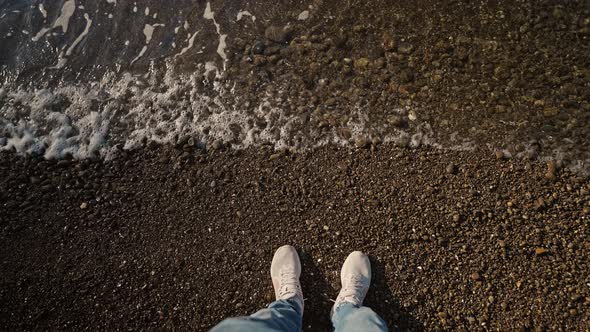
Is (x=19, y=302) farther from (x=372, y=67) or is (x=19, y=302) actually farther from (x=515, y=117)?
(x=515, y=117)

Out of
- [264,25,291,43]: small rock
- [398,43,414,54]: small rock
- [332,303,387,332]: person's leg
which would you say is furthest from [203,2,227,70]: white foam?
[332,303,387,332]: person's leg

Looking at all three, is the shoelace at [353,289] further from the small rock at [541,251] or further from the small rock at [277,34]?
the small rock at [277,34]

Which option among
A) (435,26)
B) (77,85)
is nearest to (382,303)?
(435,26)

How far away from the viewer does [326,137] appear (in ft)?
12.4

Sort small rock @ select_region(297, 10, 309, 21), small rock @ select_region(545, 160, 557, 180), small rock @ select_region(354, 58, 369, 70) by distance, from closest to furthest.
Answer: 1. small rock @ select_region(545, 160, 557, 180)
2. small rock @ select_region(354, 58, 369, 70)
3. small rock @ select_region(297, 10, 309, 21)

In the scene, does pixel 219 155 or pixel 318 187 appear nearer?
pixel 318 187

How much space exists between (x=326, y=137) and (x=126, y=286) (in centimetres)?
214

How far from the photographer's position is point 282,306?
9.82ft

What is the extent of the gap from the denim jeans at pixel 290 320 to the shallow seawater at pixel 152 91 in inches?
57.8

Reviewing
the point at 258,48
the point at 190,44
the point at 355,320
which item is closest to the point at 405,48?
the point at 258,48

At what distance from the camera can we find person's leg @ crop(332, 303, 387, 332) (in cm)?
277

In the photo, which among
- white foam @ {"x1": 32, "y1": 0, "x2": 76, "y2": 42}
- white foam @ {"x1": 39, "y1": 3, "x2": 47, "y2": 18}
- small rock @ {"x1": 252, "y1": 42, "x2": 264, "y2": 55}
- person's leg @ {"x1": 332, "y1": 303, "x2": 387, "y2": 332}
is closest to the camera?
person's leg @ {"x1": 332, "y1": 303, "x2": 387, "y2": 332}

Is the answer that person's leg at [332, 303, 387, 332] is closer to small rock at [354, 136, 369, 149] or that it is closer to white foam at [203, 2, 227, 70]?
small rock at [354, 136, 369, 149]

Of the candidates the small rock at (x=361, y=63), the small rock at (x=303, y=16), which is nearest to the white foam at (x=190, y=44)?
the small rock at (x=303, y=16)
